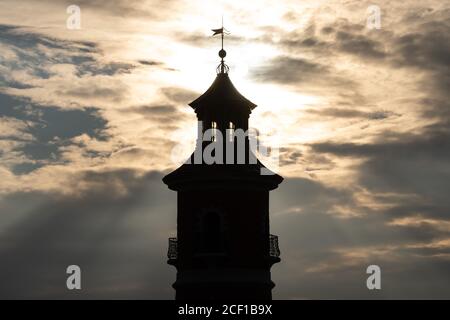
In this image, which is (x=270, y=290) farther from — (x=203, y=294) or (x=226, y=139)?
(x=226, y=139)

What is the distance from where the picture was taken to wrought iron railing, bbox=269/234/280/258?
6228 cm

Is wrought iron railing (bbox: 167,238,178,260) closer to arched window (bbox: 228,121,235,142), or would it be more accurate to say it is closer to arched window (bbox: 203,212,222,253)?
arched window (bbox: 203,212,222,253)

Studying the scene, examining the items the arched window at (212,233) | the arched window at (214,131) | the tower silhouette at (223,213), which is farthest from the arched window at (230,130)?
the arched window at (212,233)

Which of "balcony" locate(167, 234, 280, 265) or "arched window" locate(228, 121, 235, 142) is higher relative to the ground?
"arched window" locate(228, 121, 235, 142)

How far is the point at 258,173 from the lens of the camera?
204 ft

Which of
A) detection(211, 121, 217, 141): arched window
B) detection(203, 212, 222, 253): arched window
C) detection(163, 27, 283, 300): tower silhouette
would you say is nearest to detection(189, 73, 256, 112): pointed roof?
detection(163, 27, 283, 300): tower silhouette

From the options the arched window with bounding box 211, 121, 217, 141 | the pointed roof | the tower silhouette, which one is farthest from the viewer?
the pointed roof

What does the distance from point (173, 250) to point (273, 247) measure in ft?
14.5

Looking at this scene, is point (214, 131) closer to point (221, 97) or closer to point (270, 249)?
point (221, 97)
